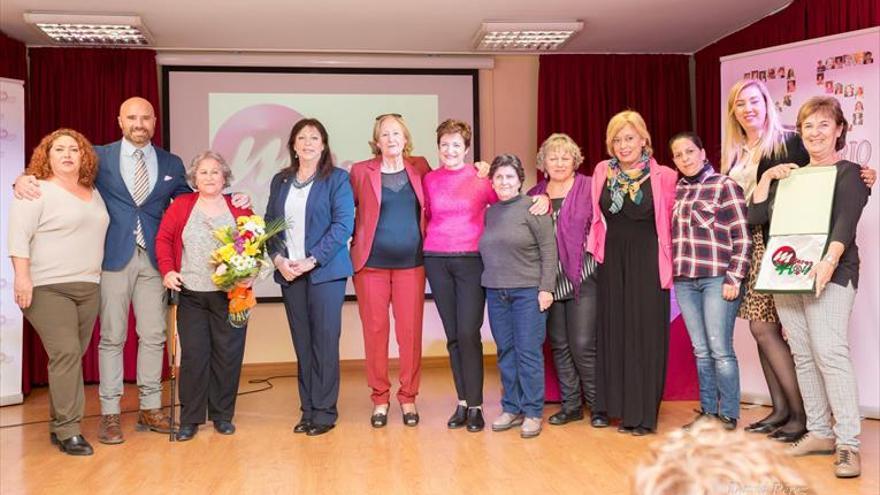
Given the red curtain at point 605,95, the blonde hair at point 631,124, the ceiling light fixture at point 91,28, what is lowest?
the blonde hair at point 631,124

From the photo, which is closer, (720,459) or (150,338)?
(720,459)

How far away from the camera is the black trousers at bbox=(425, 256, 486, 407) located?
4.06 metres

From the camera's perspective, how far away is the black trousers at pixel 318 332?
161 inches

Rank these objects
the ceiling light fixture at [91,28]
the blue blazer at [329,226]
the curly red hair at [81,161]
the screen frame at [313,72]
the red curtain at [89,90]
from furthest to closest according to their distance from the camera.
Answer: the screen frame at [313,72]
the red curtain at [89,90]
the ceiling light fixture at [91,28]
the blue blazer at [329,226]
the curly red hair at [81,161]

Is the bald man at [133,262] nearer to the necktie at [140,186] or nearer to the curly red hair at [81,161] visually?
the necktie at [140,186]

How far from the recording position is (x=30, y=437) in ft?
13.6

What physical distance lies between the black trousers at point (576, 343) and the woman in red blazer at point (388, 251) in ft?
2.46

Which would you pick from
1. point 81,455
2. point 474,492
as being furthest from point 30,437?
point 474,492

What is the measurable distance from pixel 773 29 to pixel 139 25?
14.0 feet

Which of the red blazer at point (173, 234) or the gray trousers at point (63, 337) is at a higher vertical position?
the red blazer at point (173, 234)

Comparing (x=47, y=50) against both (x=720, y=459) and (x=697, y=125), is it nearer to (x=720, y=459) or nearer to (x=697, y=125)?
(x=697, y=125)

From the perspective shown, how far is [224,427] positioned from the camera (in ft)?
13.6

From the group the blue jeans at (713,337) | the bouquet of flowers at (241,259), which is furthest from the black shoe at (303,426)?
the blue jeans at (713,337)

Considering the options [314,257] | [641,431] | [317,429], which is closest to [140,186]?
[314,257]
